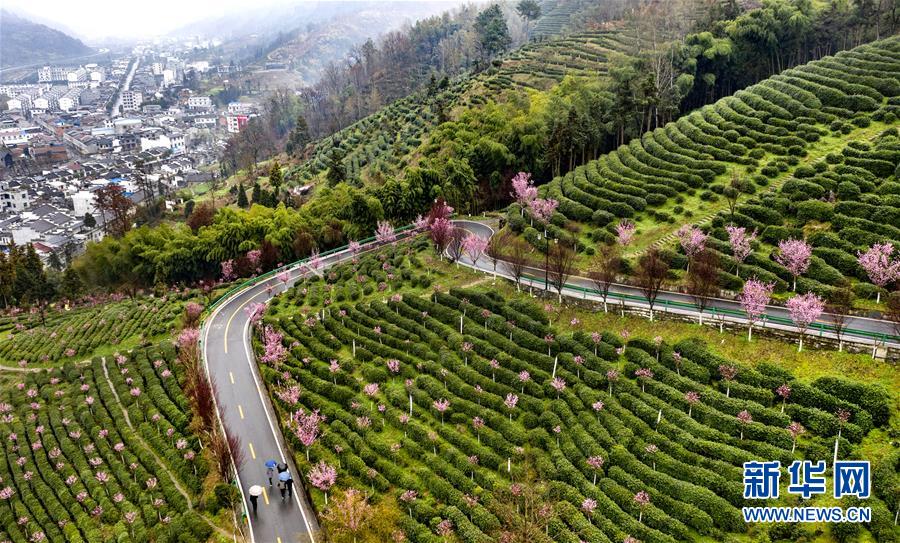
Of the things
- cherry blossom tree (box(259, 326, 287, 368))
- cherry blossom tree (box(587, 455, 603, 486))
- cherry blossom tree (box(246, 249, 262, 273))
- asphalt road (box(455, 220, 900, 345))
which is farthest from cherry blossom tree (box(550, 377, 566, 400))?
cherry blossom tree (box(246, 249, 262, 273))

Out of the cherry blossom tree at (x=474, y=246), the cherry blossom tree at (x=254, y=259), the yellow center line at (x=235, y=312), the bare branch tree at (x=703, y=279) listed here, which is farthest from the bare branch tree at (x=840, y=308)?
the cherry blossom tree at (x=254, y=259)

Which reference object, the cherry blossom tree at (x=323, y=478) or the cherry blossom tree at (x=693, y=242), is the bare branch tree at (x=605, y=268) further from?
the cherry blossom tree at (x=323, y=478)

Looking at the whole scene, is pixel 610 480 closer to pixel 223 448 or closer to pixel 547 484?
pixel 547 484

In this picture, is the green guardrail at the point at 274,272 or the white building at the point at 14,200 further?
the white building at the point at 14,200

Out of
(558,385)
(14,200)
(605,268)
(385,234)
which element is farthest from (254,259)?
(14,200)

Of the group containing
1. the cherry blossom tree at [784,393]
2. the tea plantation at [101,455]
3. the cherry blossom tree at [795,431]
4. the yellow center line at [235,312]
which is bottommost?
the tea plantation at [101,455]

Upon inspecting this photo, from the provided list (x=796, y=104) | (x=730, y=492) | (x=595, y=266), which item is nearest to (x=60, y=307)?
(x=595, y=266)

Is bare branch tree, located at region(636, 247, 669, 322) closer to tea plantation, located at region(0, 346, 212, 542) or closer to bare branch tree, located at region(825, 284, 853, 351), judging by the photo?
bare branch tree, located at region(825, 284, 853, 351)

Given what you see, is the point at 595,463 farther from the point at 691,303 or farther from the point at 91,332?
the point at 91,332
